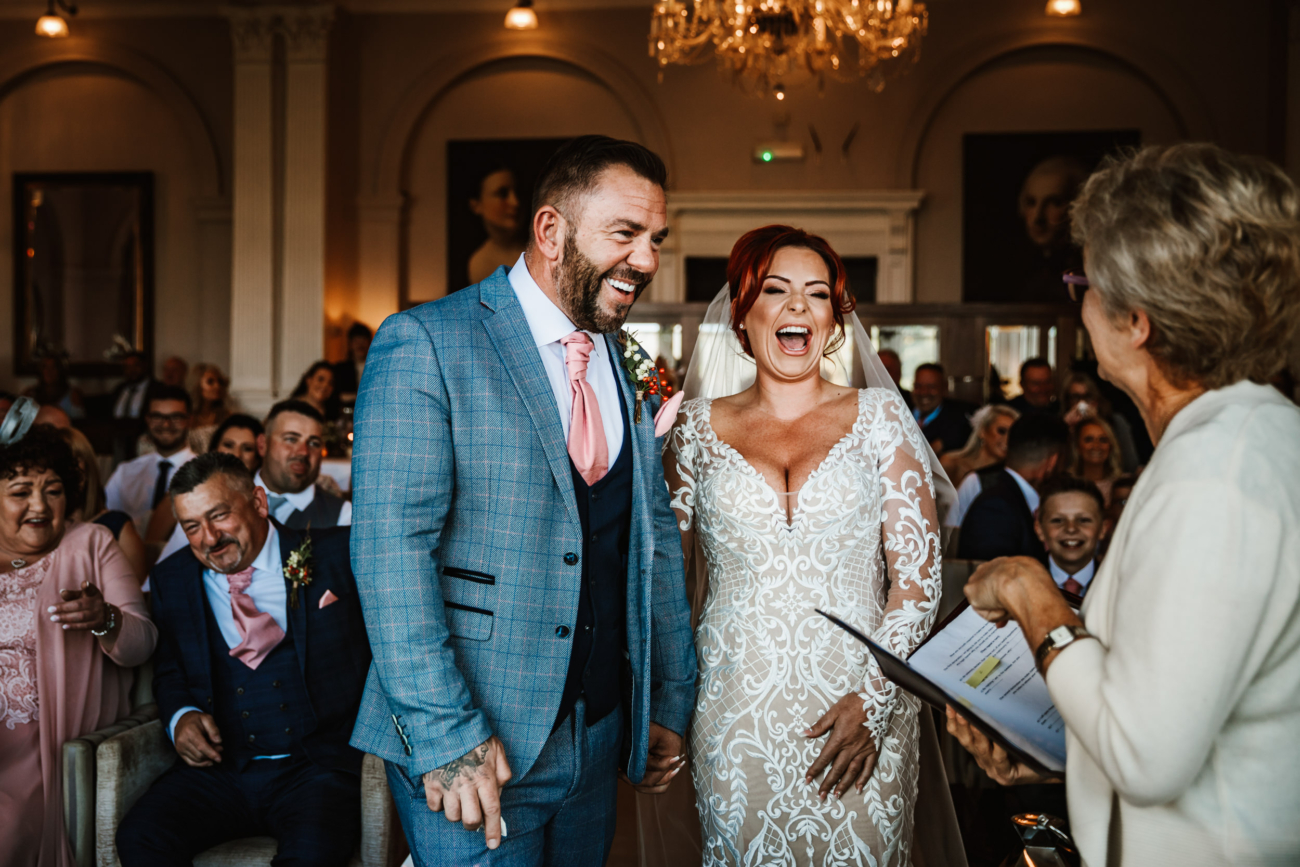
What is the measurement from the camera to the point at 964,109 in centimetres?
1085

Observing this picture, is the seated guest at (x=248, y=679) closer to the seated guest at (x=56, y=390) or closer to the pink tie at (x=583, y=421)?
the pink tie at (x=583, y=421)

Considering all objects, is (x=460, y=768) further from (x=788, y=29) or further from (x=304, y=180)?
(x=304, y=180)

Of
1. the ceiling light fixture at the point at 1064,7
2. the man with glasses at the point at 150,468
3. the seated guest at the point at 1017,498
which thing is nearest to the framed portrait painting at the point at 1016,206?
the ceiling light fixture at the point at 1064,7

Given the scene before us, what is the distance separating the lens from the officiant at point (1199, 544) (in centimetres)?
107

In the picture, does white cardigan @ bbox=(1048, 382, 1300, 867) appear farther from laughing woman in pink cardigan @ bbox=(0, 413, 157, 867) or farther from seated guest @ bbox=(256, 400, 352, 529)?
seated guest @ bbox=(256, 400, 352, 529)

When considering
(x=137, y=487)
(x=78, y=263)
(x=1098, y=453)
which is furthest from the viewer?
(x=78, y=263)

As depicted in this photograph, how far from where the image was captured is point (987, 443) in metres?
5.85

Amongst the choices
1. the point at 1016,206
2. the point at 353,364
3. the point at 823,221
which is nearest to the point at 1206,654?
the point at 353,364

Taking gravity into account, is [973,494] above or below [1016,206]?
below

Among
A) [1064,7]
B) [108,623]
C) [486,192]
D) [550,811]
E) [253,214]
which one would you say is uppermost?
[1064,7]

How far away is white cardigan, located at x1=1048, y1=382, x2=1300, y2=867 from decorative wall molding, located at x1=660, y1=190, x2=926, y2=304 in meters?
9.79

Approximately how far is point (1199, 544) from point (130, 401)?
35.5 feet

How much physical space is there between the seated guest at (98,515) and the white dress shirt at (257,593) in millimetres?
630

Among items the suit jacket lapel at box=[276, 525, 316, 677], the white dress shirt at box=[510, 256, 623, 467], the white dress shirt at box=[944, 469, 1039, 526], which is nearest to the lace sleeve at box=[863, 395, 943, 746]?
the white dress shirt at box=[510, 256, 623, 467]
